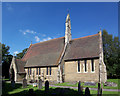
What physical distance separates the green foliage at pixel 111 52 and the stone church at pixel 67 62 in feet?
46.8

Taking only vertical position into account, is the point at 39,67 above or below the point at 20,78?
above

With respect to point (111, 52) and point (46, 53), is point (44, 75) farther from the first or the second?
point (111, 52)

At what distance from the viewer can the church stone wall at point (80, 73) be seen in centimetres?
2207

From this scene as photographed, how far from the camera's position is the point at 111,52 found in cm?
3894

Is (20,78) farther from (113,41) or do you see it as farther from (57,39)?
(113,41)

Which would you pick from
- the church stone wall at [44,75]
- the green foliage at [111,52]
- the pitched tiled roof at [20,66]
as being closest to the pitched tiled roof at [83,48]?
the church stone wall at [44,75]

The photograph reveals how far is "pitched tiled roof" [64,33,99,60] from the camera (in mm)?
23672

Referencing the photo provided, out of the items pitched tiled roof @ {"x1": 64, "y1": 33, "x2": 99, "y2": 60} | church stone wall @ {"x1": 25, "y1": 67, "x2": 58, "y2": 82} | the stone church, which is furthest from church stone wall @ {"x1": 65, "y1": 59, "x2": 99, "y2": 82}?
church stone wall @ {"x1": 25, "y1": 67, "x2": 58, "y2": 82}

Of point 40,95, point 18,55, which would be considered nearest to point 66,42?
point 40,95

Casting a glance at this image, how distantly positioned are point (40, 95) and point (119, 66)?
1174 inches

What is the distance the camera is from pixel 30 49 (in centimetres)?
3691

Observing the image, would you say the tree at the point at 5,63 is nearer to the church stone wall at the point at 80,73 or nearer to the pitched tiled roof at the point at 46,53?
the pitched tiled roof at the point at 46,53

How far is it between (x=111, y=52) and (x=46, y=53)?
23.3 m

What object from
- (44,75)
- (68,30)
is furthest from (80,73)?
(68,30)
